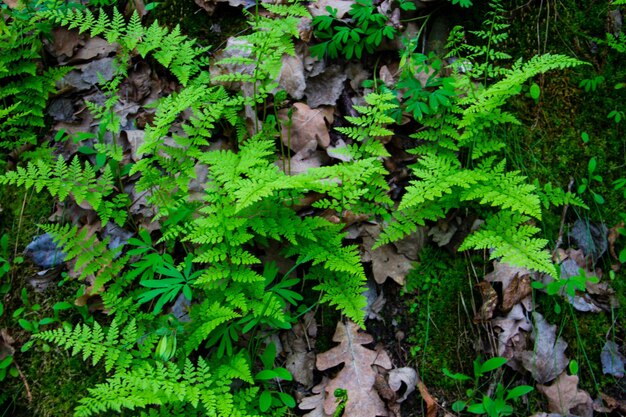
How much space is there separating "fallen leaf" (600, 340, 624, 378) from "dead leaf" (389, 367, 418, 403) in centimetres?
126

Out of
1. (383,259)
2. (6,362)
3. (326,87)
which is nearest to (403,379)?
(383,259)

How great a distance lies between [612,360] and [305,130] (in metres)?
2.60

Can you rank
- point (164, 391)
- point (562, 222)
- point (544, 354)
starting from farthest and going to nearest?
1. point (562, 222)
2. point (544, 354)
3. point (164, 391)

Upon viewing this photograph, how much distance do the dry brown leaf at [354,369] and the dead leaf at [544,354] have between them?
907 millimetres

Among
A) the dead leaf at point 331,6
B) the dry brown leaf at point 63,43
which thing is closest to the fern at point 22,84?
the dry brown leaf at point 63,43

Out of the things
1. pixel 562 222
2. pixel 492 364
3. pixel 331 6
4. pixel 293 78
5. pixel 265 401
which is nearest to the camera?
pixel 265 401

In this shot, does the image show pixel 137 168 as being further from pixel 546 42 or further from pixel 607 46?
pixel 607 46

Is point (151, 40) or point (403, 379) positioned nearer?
point (403, 379)

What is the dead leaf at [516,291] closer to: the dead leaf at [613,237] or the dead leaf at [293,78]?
the dead leaf at [613,237]

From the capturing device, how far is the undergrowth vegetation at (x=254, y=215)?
2.91 meters

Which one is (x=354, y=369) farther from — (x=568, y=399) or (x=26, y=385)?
(x=26, y=385)

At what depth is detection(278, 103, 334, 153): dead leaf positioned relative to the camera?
3576mm

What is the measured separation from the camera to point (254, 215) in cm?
303

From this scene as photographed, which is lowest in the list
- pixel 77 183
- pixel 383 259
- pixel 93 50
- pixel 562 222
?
pixel 383 259
